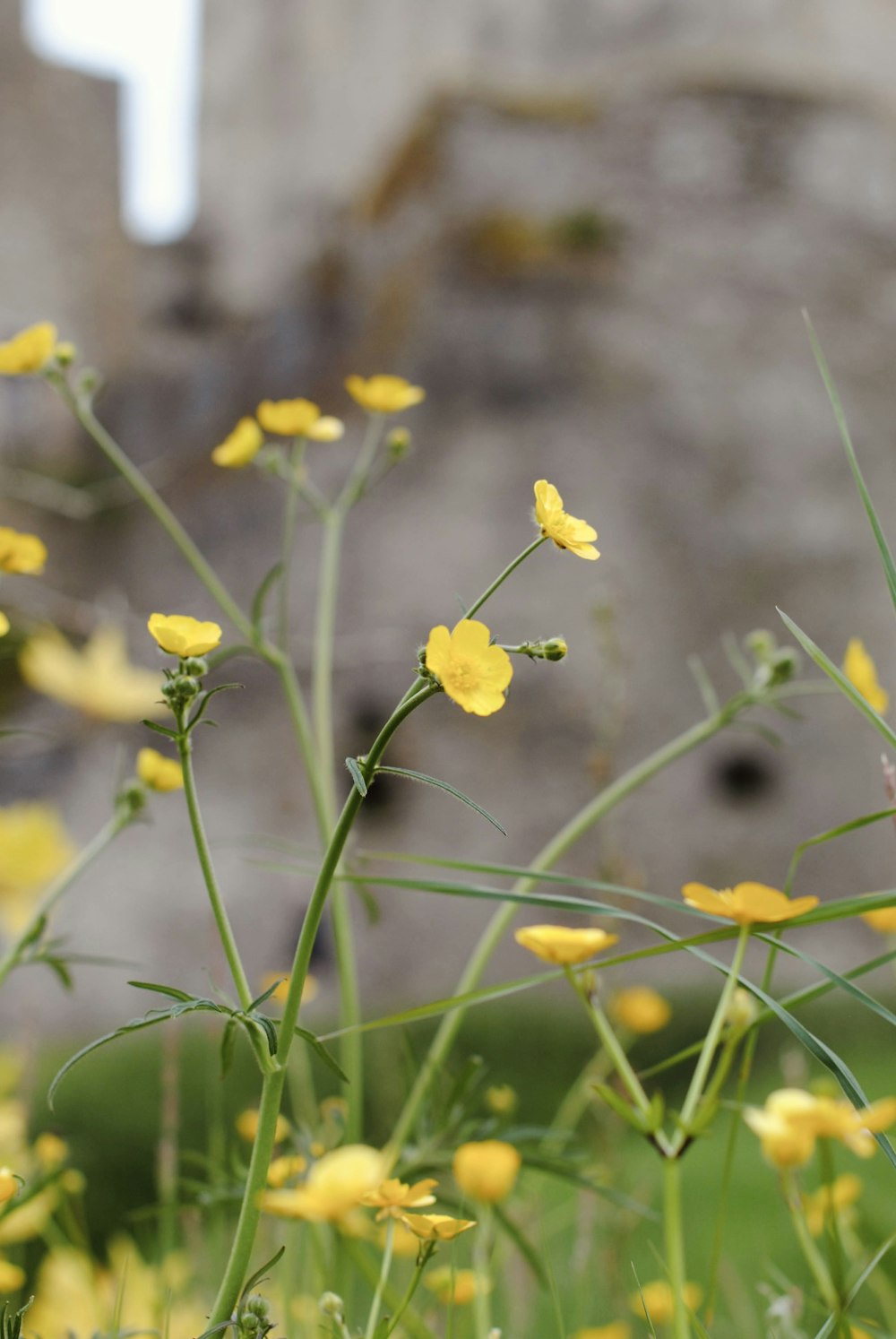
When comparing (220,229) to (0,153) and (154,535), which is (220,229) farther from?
(154,535)

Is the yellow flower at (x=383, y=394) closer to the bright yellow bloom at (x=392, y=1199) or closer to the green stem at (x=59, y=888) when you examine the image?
the green stem at (x=59, y=888)

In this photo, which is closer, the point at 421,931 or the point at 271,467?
the point at 271,467

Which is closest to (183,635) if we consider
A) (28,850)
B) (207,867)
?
(207,867)

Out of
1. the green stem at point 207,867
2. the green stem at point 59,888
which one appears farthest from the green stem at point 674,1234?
the green stem at point 59,888

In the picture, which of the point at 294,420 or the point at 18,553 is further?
the point at 294,420

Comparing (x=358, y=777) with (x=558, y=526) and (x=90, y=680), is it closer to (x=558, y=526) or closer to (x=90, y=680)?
(x=558, y=526)

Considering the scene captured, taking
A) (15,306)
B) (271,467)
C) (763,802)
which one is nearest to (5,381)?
(15,306)
